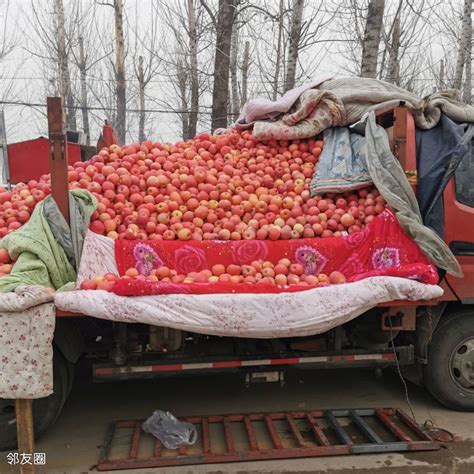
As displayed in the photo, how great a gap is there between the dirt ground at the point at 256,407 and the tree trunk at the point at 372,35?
6.20m

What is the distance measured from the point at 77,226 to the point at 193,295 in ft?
3.75

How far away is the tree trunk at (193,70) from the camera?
50.9 feet

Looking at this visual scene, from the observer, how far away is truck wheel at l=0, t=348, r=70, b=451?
Result: 3748mm

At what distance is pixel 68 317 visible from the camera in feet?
11.9

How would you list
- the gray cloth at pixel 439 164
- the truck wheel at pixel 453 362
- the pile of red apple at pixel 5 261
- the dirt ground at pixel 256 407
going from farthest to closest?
the truck wheel at pixel 453 362, the gray cloth at pixel 439 164, the pile of red apple at pixel 5 261, the dirt ground at pixel 256 407

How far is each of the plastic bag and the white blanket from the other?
92 cm

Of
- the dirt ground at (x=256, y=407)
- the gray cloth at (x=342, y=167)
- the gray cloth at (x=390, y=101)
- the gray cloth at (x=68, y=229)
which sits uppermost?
the gray cloth at (x=390, y=101)

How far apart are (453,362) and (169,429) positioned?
2551 millimetres

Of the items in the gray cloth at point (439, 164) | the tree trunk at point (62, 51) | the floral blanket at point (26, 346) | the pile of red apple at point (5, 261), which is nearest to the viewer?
the floral blanket at point (26, 346)

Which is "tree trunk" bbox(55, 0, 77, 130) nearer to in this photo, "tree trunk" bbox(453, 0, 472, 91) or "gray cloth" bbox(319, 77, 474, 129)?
"tree trunk" bbox(453, 0, 472, 91)

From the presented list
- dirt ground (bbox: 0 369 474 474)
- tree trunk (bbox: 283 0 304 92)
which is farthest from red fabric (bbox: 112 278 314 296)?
tree trunk (bbox: 283 0 304 92)

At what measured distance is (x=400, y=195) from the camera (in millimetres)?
4164

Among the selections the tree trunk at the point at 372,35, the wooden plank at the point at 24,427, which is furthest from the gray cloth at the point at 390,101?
the tree trunk at the point at 372,35

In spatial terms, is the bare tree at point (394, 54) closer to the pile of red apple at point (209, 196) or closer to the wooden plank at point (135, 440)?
the pile of red apple at point (209, 196)
